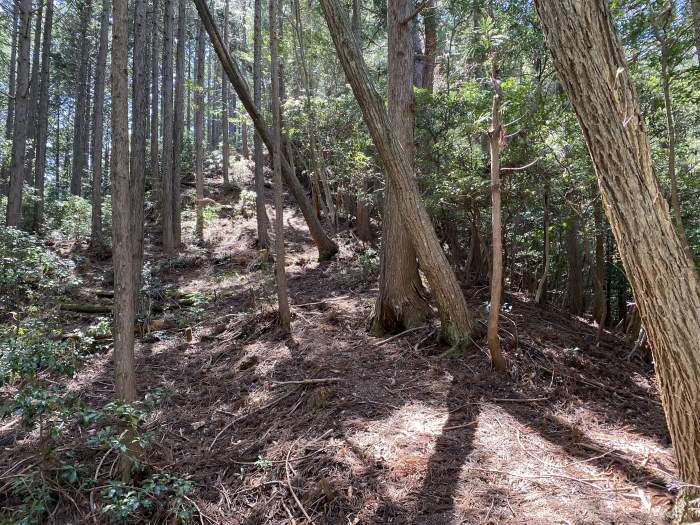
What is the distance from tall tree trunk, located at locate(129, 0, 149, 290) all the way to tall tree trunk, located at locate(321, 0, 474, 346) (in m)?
4.66

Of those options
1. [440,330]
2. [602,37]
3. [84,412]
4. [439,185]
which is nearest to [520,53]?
[439,185]

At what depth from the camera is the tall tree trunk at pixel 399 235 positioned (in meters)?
5.91

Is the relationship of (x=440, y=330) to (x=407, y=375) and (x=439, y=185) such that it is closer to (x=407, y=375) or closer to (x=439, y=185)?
(x=407, y=375)

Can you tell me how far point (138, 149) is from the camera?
330 inches

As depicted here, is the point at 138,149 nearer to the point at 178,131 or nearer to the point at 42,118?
the point at 178,131

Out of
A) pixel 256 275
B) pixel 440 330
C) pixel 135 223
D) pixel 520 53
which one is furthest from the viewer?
pixel 256 275

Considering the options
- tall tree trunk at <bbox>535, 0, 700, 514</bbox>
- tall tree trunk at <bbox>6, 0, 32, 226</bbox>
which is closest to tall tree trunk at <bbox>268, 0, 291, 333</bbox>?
tall tree trunk at <bbox>535, 0, 700, 514</bbox>

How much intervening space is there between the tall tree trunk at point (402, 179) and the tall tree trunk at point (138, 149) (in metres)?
4.66

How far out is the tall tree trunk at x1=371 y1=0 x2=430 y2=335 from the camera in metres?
5.91

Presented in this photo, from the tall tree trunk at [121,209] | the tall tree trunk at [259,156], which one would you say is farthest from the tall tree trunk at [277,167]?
the tall tree trunk at [259,156]

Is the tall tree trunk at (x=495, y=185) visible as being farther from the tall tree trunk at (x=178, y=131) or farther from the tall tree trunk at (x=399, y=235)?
the tall tree trunk at (x=178, y=131)

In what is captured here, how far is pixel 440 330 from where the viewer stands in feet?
18.4

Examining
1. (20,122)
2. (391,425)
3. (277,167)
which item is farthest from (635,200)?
(20,122)

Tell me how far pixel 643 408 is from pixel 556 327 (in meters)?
2.50
